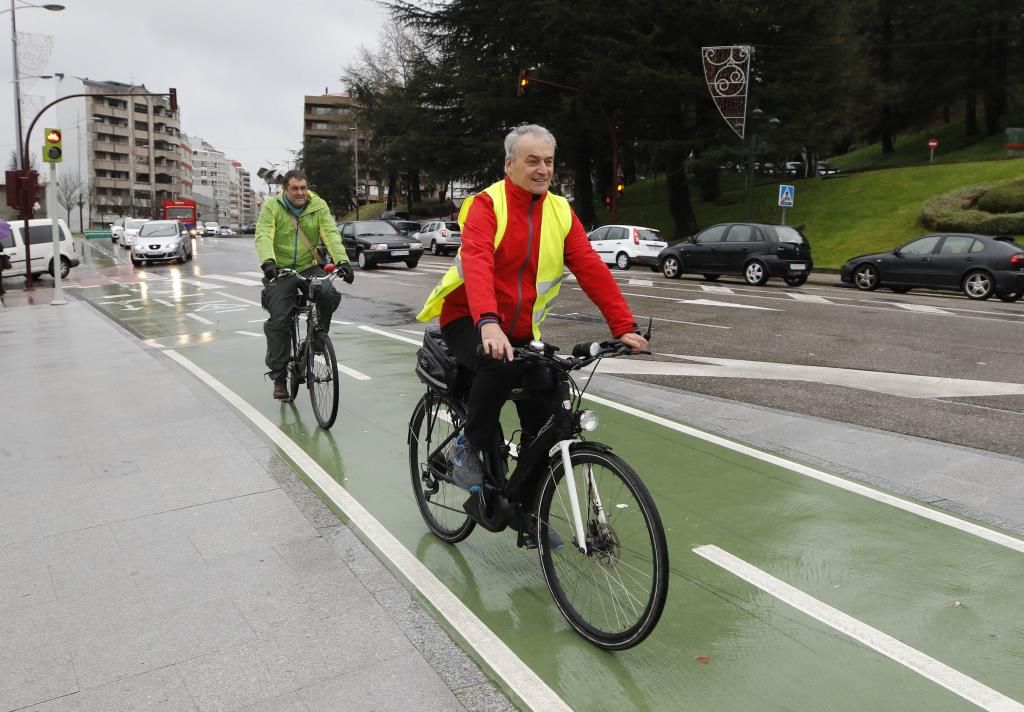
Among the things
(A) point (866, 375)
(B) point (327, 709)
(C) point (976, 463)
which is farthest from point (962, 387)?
(B) point (327, 709)

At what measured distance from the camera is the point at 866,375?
8.34 m

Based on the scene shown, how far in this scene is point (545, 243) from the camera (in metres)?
3.22

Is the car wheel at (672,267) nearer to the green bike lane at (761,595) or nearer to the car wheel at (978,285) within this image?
the car wheel at (978,285)

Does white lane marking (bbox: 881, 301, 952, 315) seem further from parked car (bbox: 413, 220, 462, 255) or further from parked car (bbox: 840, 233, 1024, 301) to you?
parked car (bbox: 413, 220, 462, 255)

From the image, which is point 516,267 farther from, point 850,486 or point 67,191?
point 67,191

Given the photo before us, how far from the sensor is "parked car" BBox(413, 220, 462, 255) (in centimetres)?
3695

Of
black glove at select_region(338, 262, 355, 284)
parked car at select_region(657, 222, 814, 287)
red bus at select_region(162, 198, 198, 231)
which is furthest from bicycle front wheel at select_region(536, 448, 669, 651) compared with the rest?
red bus at select_region(162, 198, 198, 231)

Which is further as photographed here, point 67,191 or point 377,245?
point 67,191

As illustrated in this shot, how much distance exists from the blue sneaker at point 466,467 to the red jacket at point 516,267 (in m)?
0.56

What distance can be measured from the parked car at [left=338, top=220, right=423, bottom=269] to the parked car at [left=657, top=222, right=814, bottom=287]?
8584mm

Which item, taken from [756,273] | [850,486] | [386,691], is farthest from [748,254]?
[386,691]

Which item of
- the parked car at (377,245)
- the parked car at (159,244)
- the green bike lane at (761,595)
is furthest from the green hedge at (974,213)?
the parked car at (159,244)

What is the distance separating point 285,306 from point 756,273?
16.3 metres

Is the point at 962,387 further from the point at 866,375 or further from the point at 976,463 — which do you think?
the point at 976,463
